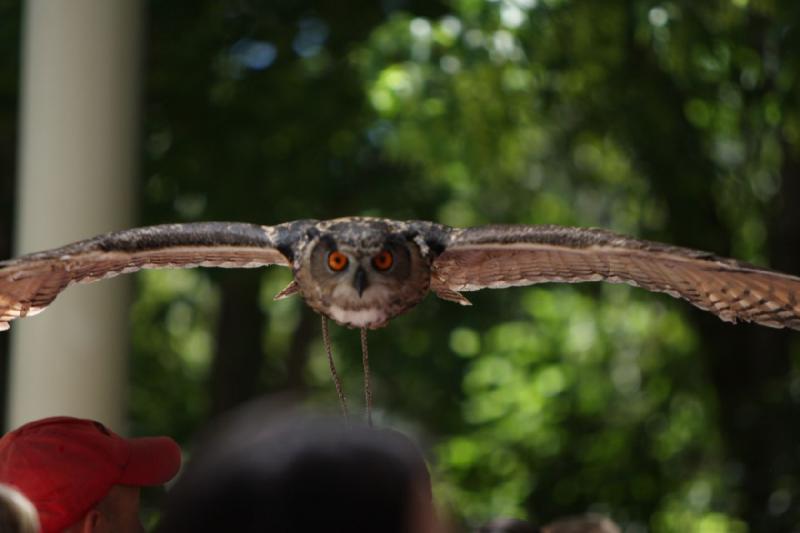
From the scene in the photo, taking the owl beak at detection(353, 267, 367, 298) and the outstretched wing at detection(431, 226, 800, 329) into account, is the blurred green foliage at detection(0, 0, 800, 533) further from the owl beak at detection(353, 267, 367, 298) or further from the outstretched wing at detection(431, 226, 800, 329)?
the owl beak at detection(353, 267, 367, 298)

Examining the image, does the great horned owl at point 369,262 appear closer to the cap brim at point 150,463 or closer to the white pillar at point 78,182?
the cap brim at point 150,463

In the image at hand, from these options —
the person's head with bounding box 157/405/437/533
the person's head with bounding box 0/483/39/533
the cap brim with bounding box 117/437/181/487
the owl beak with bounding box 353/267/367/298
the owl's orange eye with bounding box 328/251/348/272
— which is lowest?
the cap brim with bounding box 117/437/181/487

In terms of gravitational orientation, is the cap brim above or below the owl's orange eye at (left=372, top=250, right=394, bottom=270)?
below

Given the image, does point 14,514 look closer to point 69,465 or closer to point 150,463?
point 69,465

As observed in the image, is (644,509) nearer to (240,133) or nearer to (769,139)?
(769,139)

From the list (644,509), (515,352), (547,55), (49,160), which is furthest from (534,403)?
(49,160)

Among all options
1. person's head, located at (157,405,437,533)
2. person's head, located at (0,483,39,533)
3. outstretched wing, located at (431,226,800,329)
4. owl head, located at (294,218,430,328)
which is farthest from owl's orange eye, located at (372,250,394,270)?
person's head, located at (157,405,437,533)
